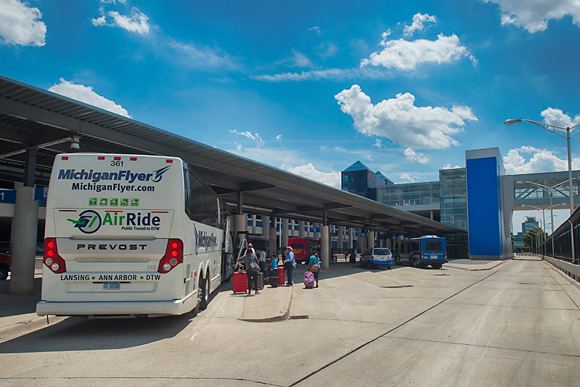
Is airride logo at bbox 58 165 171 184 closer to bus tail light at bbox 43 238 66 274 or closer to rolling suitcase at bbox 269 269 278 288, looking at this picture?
bus tail light at bbox 43 238 66 274

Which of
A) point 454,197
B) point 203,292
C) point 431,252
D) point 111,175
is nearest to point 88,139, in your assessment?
point 203,292

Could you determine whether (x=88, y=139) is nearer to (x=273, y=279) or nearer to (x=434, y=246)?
(x=273, y=279)

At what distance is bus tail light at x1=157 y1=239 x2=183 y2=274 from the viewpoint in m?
8.45

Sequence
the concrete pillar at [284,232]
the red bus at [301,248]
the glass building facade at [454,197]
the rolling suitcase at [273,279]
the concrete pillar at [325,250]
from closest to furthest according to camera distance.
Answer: the rolling suitcase at [273,279], the concrete pillar at [325,250], the red bus at [301,248], the concrete pillar at [284,232], the glass building facade at [454,197]

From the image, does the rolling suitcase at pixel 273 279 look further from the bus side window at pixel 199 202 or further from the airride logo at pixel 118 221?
the airride logo at pixel 118 221

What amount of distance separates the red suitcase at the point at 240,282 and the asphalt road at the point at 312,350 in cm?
323

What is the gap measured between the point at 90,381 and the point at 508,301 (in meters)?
13.9

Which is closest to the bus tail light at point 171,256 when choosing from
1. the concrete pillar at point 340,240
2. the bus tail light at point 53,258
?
the bus tail light at point 53,258

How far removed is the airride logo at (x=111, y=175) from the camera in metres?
8.48

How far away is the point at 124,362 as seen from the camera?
6473mm

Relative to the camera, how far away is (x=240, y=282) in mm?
15852

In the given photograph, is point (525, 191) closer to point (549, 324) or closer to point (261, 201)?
point (261, 201)

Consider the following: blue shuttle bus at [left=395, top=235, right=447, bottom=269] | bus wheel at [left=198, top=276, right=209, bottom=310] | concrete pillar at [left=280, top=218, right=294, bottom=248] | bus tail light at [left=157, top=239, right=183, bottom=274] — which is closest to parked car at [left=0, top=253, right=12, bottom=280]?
bus wheel at [left=198, top=276, right=209, bottom=310]

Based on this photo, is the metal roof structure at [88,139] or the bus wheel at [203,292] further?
the metal roof structure at [88,139]
